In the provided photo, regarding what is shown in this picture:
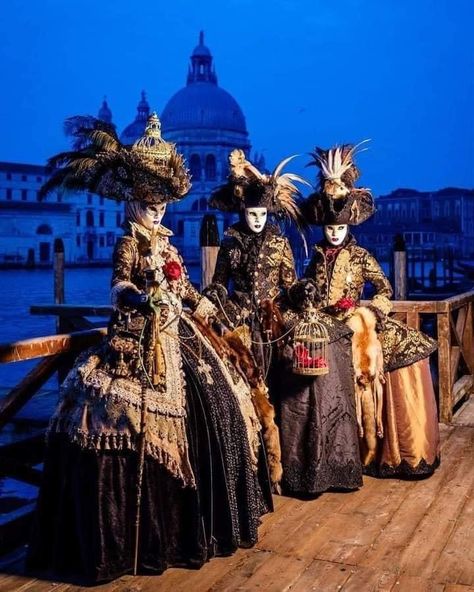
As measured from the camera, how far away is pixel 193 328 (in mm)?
3785

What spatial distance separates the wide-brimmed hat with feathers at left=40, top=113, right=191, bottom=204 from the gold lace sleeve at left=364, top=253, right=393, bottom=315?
1.49m

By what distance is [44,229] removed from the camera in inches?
3127

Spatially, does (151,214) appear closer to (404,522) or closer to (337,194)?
(337,194)

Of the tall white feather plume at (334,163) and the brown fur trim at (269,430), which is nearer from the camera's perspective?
the brown fur trim at (269,430)

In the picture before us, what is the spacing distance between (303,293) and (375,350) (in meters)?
0.59

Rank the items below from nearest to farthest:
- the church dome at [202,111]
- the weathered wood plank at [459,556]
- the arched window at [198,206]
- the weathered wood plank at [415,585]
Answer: the weathered wood plank at [415,585] < the weathered wood plank at [459,556] < the arched window at [198,206] < the church dome at [202,111]

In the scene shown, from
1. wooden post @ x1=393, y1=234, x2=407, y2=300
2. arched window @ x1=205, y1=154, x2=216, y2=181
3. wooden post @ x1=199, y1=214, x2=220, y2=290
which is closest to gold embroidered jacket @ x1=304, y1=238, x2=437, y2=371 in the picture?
wooden post @ x1=199, y1=214, x2=220, y2=290

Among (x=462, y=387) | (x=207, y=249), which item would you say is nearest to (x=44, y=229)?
(x=207, y=249)

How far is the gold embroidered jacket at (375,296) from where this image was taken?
190 inches

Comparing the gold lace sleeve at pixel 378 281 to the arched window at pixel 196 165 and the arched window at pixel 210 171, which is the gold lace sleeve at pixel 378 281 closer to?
→ the arched window at pixel 196 165

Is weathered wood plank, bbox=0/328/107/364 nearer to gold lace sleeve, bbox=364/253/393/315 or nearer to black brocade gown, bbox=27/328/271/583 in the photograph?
black brocade gown, bbox=27/328/271/583

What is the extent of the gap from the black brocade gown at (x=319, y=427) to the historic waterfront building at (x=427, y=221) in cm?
5084

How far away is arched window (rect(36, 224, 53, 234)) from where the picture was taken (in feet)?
257

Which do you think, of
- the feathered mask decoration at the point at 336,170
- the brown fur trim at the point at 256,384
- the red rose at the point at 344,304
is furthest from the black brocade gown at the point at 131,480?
the feathered mask decoration at the point at 336,170
